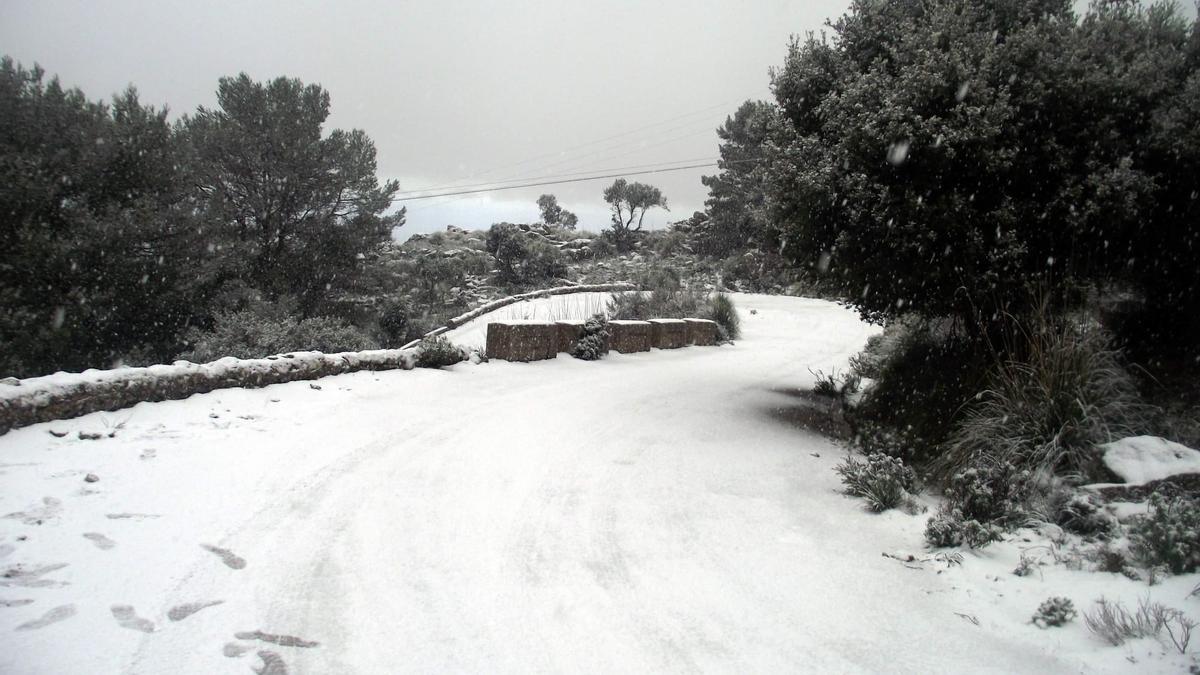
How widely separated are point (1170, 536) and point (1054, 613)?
2.90 feet

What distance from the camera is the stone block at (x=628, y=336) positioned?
41.9 ft

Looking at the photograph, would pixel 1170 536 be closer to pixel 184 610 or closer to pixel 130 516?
pixel 184 610

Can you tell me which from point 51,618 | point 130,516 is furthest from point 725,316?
point 51,618

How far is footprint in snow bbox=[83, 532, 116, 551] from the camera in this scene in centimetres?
310

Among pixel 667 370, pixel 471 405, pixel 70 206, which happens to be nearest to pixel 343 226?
pixel 70 206

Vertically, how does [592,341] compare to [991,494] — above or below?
above

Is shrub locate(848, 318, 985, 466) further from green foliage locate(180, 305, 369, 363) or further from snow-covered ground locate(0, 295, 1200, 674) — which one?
green foliage locate(180, 305, 369, 363)

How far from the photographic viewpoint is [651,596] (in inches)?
118

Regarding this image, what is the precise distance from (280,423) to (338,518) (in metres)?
2.39

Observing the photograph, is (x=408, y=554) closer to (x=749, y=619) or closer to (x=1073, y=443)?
(x=749, y=619)

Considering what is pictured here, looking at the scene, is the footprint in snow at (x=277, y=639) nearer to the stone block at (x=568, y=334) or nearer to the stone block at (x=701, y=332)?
the stone block at (x=568, y=334)

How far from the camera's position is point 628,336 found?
13.1 metres

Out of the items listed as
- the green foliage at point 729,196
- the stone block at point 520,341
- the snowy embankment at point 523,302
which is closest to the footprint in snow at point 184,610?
the stone block at point 520,341

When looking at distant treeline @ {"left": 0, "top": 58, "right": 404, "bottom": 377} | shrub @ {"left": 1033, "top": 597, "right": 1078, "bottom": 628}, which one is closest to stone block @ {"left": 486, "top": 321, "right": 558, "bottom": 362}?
distant treeline @ {"left": 0, "top": 58, "right": 404, "bottom": 377}
